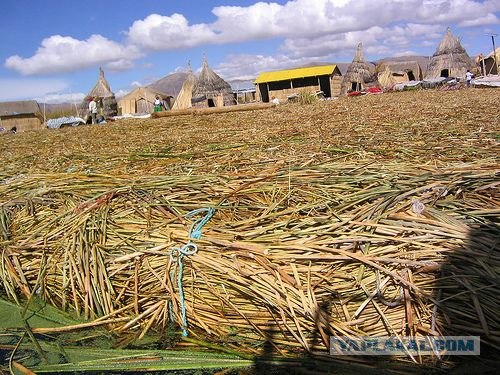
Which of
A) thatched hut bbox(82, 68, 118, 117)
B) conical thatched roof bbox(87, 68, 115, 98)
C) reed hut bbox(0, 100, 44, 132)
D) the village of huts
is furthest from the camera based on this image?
reed hut bbox(0, 100, 44, 132)

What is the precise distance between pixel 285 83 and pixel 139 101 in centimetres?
1203

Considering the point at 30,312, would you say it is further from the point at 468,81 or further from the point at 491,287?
the point at 468,81

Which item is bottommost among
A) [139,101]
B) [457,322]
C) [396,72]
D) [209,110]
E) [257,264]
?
[457,322]

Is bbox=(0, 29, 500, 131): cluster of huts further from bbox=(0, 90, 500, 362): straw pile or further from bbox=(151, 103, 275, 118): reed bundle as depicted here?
bbox=(0, 90, 500, 362): straw pile

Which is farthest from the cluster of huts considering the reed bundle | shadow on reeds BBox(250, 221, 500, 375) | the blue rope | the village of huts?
shadow on reeds BBox(250, 221, 500, 375)

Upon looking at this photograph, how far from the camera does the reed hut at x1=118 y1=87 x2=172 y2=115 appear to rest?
29.4m

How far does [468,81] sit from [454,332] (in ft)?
75.8

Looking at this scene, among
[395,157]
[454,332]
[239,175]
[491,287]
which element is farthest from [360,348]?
[395,157]

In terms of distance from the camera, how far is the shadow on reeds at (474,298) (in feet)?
5.01

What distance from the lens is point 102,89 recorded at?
27.3 m

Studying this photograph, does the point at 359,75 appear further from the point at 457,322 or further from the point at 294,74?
the point at 457,322

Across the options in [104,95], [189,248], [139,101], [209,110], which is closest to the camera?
[189,248]

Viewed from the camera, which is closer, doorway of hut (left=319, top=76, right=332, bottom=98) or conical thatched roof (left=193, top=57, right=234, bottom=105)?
conical thatched roof (left=193, top=57, right=234, bottom=105)

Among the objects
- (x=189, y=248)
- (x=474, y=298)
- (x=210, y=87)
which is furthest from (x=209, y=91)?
(x=474, y=298)
